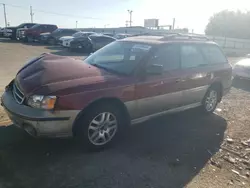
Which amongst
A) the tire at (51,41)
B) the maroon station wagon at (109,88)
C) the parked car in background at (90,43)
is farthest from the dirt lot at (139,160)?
the tire at (51,41)

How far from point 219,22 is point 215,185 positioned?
60.0 metres

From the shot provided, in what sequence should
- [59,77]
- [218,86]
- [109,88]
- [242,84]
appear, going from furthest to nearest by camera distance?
[242,84] < [218,86] < [109,88] < [59,77]

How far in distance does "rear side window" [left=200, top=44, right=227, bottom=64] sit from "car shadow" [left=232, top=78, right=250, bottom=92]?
11.7 ft

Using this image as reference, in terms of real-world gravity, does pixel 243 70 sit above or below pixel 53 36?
below

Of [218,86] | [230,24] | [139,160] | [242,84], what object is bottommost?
[242,84]

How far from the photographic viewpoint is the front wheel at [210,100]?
577 centimetres

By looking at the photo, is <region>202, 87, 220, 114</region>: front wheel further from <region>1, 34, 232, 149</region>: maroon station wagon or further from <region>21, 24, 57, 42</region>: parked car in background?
<region>21, 24, 57, 42</region>: parked car in background

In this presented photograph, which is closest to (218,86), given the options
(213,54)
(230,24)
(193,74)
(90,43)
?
(213,54)

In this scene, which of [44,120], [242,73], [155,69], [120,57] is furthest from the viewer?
[242,73]

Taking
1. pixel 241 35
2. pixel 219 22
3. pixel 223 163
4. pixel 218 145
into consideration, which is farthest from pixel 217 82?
pixel 219 22

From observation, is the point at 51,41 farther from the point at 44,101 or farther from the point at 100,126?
the point at 44,101

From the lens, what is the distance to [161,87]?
14.7ft

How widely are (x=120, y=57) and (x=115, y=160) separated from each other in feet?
6.03

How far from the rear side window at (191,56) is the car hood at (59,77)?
1659 mm
